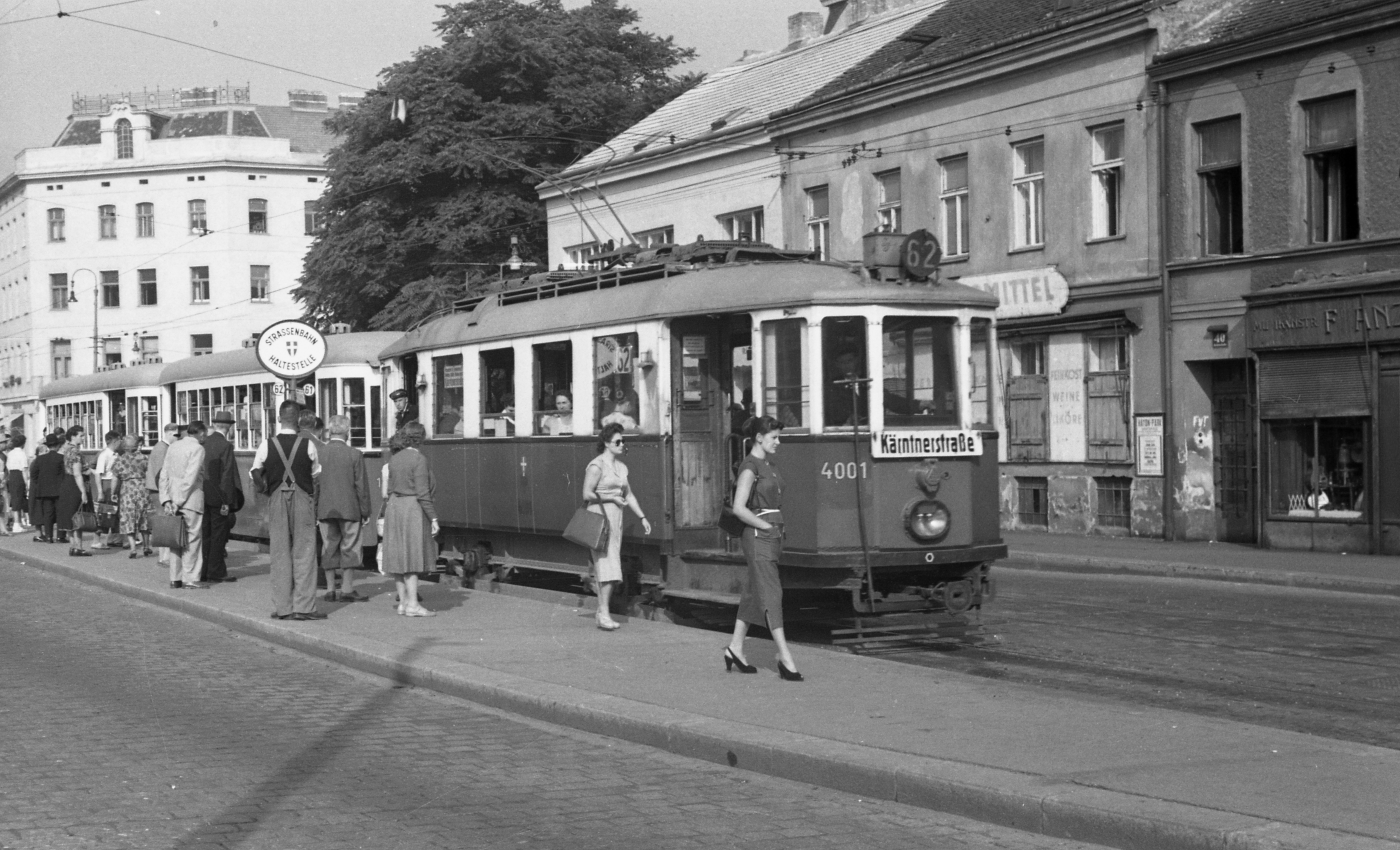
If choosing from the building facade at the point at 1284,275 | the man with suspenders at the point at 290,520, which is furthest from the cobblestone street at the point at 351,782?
the building facade at the point at 1284,275

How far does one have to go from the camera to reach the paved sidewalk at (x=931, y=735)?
7.28m

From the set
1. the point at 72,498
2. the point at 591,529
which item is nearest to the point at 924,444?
the point at 591,529

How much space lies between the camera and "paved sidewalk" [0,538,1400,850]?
7.28 meters

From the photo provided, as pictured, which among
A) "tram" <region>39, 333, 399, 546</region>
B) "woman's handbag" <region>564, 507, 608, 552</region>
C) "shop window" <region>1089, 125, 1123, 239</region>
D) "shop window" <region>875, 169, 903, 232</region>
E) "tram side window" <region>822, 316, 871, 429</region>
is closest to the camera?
"tram side window" <region>822, 316, 871, 429</region>

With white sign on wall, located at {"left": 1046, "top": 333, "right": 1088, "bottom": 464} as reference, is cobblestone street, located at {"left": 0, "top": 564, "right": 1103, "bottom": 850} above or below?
below

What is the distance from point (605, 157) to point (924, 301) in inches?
1213

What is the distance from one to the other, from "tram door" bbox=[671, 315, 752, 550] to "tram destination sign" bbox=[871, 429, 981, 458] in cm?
177

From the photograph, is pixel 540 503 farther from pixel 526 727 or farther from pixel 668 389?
pixel 526 727

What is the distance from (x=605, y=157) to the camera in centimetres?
4400

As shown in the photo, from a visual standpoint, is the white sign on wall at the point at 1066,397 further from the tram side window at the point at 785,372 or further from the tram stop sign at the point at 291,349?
the tram side window at the point at 785,372

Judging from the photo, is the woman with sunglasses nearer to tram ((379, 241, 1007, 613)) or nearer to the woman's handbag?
the woman's handbag

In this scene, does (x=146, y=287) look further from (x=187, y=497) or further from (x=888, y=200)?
(x=187, y=497)

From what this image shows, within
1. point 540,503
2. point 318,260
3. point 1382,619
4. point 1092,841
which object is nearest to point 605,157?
point 318,260

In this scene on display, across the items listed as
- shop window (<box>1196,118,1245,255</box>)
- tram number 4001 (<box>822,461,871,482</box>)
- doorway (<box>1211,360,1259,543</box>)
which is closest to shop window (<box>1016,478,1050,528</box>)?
doorway (<box>1211,360,1259,543</box>)
